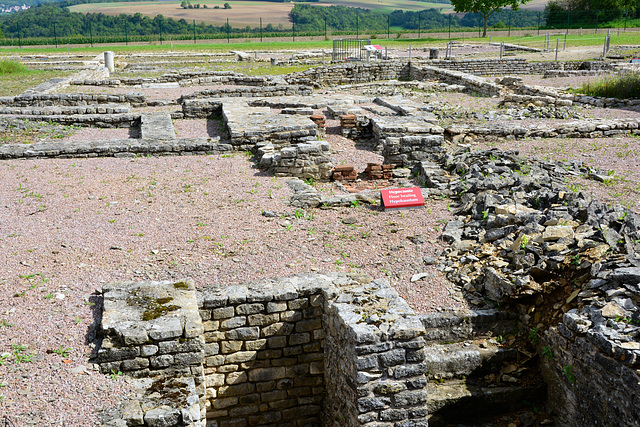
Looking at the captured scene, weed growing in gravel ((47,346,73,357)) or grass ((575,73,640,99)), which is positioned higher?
grass ((575,73,640,99))

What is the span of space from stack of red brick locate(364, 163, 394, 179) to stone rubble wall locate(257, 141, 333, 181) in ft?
2.48

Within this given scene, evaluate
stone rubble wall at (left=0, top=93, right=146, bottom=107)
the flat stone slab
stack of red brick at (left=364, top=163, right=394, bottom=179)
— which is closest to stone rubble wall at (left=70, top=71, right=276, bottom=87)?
stone rubble wall at (left=0, top=93, right=146, bottom=107)

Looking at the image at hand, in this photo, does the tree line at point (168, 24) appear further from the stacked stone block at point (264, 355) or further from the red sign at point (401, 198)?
the stacked stone block at point (264, 355)

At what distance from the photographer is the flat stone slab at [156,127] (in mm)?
12984

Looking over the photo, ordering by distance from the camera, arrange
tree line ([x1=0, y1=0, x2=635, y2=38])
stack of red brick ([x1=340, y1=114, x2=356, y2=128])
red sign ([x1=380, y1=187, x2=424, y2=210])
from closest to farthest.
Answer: red sign ([x1=380, y1=187, x2=424, y2=210]) → stack of red brick ([x1=340, y1=114, x2=356, y2=128]) → tree line ([x1=0, y1=0, x2=635, y2=38])

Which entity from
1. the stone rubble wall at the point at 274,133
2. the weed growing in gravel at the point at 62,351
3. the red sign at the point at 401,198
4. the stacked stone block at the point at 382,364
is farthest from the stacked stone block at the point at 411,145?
the weed growing in gravel at the point at 62,351

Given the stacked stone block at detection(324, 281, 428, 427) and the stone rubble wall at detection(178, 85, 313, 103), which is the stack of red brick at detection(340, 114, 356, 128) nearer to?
the stone rubble wall at detection(178, 85, 313, 103)

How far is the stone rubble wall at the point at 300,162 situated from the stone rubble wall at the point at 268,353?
4725 mm

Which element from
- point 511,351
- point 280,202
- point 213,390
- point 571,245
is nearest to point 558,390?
point 511,351

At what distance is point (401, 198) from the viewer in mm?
9016

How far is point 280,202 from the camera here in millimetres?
9156

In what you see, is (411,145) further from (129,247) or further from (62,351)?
(62,351)

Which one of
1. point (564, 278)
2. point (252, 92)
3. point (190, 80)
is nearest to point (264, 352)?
point (564, 278)

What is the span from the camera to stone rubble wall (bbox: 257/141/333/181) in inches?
→ 422
